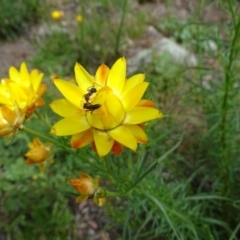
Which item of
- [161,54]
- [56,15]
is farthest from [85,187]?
[56,15]

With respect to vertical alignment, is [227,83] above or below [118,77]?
Answer: below

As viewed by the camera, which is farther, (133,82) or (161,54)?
(161,54)

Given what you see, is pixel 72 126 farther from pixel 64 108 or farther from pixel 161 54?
pixel 161 54

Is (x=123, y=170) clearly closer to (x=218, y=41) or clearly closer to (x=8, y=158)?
(x=218, y=41)

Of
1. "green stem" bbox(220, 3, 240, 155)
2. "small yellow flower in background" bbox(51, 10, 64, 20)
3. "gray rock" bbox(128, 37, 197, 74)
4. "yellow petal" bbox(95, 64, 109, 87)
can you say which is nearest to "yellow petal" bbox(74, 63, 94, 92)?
"yellow petal" bbox(95, 64, 109, 87)

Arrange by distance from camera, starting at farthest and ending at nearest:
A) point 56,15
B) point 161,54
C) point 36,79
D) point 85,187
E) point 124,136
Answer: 1. point 56,15
2. point 161,54
3. point 36,79
4. point 85,187
5. point 124,136

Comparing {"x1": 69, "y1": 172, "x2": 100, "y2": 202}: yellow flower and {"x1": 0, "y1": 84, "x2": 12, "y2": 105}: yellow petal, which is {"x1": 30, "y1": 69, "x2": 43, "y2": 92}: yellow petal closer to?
{"x1": 0, "y1": 84, "x2": 12, "y2": 105}: yellow petal

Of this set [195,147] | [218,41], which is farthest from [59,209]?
[218,41]
